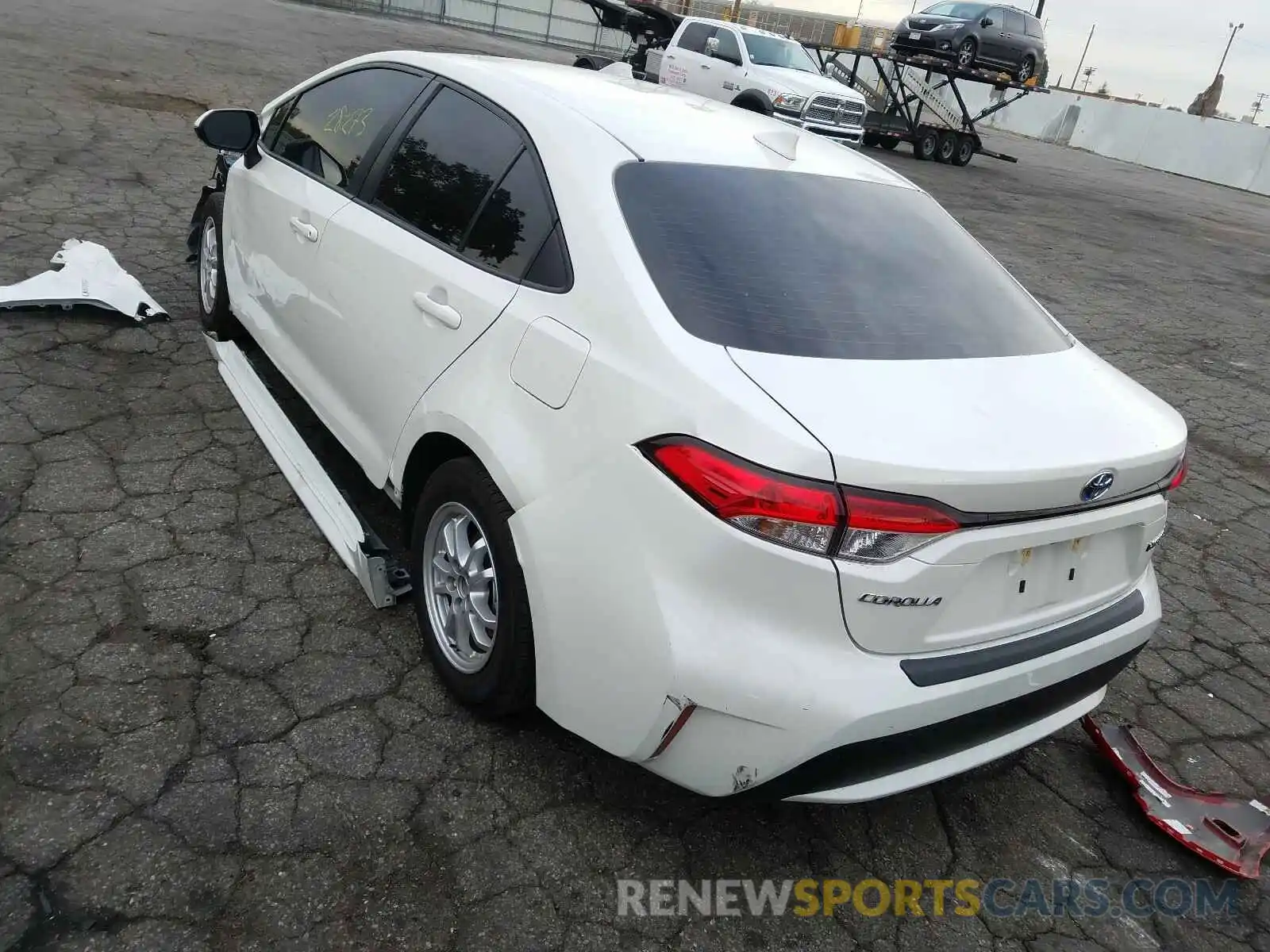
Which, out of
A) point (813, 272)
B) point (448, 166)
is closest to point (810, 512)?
point (813, 272)

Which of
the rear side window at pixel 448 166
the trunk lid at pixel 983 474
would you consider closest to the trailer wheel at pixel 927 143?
the rear side window at pixel 448 166

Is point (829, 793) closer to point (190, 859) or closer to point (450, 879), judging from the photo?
point (450, 879)

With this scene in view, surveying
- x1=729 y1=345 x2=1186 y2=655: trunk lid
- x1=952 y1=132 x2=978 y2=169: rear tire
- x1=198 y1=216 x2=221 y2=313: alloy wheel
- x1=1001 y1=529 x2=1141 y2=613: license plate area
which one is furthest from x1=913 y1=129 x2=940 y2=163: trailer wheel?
x1=1001 y1=529 x2=1141 y2=613: license plate area

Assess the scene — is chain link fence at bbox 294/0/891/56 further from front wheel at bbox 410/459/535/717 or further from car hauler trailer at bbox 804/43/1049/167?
front wheel at bbox 410/459/535/717

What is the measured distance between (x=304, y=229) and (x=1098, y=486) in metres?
2.73

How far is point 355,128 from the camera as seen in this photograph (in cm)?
337

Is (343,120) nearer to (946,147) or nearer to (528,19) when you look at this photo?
(946,147)

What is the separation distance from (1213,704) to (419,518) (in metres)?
2.80

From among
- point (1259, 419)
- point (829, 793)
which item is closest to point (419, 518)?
point (829, 793)

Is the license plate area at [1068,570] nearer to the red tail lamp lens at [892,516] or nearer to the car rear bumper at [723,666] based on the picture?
the car rear bumper at [723,666]

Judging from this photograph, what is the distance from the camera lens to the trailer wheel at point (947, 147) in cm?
1894

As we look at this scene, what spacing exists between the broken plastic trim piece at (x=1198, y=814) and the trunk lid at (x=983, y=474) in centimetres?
77

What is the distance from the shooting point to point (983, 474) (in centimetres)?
186

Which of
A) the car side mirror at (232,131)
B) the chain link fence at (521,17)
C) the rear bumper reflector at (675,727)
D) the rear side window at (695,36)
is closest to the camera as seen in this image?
the rear bumper reflector at (675,727)
